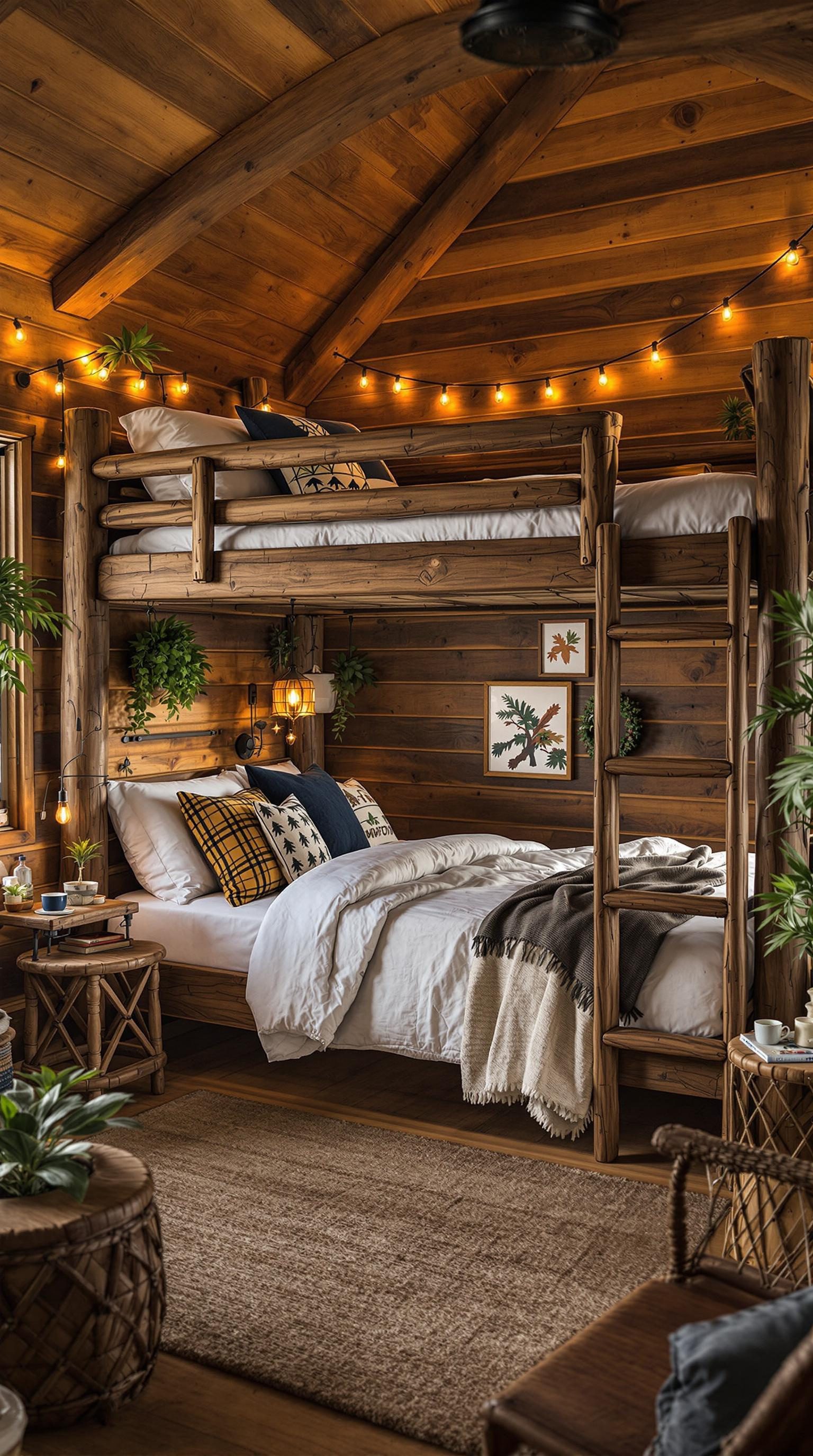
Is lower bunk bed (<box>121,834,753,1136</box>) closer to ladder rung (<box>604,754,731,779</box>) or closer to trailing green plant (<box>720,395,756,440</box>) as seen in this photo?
ladder rung (<box>604,754,731,779</box>)

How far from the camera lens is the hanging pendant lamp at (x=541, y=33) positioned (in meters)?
2.14

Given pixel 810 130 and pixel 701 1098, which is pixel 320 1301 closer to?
pixel 701 1098

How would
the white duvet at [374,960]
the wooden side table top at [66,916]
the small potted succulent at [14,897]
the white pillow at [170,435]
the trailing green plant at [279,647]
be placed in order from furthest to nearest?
the trailing green plant at [279,647], the white pillow at [170,435], the small potted succulent at [14,897], the wooden side table top at [66,916], the white duvet at [374,960]

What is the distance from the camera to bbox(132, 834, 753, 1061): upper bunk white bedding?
12.1ft

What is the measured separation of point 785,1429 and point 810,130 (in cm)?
504

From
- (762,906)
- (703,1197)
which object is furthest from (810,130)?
(703,1197)

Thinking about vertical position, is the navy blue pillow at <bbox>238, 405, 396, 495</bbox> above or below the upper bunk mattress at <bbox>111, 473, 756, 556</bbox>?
above

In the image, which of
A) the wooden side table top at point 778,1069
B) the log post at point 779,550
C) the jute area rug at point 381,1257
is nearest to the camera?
the jute area rug at point 381,1257

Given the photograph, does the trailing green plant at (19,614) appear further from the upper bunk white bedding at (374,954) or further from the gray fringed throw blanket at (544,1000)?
the gray fringed throw blanket at (544,1000)

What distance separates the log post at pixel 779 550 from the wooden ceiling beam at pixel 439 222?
2.45 m

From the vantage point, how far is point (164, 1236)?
3.13 meters

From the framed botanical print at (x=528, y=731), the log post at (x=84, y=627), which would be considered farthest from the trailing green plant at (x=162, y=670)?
the framed botanical print at (x=528, y=731)

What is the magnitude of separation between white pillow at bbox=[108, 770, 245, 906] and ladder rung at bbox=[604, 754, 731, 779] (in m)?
1.87

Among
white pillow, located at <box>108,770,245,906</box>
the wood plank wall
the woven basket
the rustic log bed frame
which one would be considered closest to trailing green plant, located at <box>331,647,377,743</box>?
the wood plank wall
